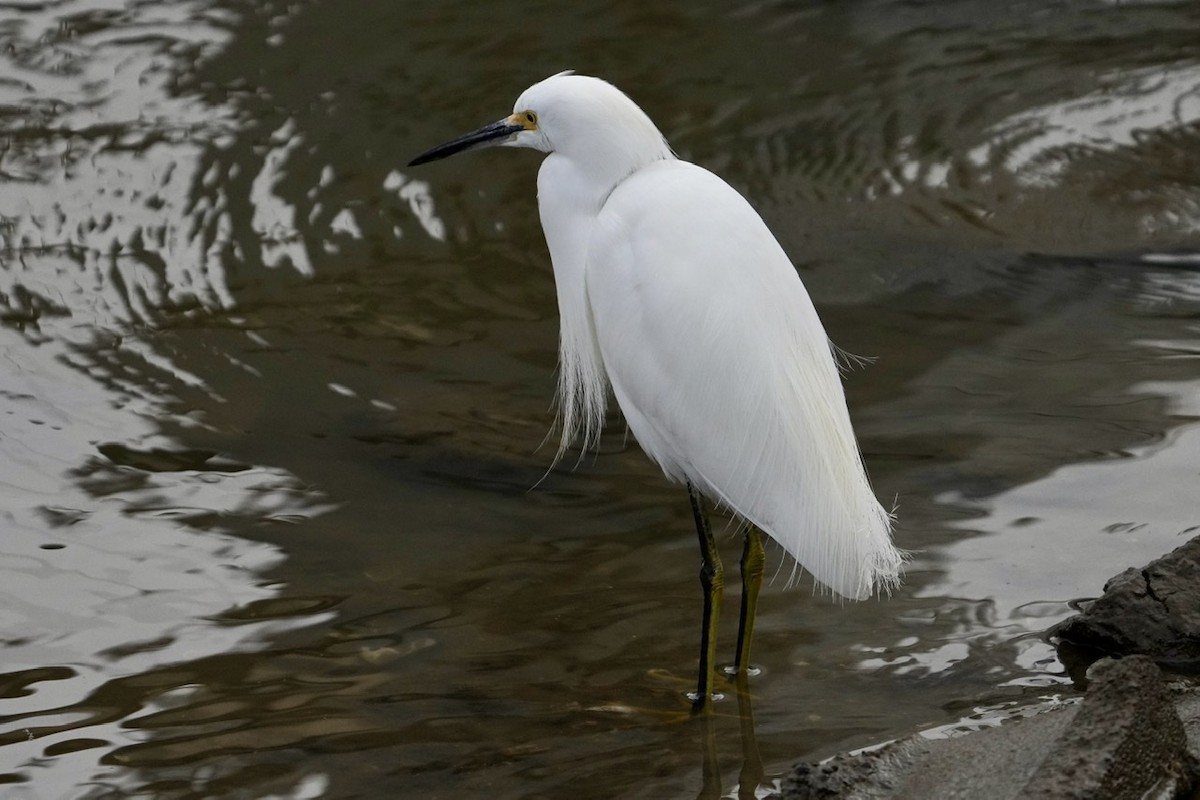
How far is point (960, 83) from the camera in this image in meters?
7.13

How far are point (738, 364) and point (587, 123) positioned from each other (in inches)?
26.8

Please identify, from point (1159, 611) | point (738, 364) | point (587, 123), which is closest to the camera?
point (1159, 611)

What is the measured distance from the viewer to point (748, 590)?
3.50m

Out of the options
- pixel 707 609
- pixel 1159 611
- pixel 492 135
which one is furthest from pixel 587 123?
pixel 1159 611

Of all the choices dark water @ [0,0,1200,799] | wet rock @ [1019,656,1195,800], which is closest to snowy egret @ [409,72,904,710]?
dark water @ [0,0,1200,799]

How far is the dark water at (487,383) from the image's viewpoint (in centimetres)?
337

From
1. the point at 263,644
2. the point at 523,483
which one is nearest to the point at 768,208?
the point at 523,483

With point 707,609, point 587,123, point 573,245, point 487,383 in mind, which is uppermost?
point 587,123

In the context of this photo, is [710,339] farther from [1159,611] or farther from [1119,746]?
[1119,746]

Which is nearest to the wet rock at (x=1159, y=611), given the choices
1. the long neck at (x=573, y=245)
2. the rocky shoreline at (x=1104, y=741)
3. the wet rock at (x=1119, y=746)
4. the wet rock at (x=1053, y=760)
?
the rocky shoreline at (x=1104, y=741)

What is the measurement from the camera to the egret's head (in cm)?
344

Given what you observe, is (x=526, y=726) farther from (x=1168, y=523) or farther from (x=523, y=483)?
(x=1168, y=523)

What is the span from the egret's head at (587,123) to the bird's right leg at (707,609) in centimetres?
82

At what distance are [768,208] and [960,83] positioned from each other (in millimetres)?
1439
